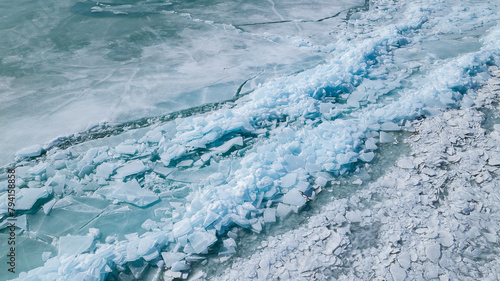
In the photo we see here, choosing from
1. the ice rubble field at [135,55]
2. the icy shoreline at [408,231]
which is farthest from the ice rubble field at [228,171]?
the ice rubble field at [135,55]

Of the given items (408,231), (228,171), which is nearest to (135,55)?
(228,171)

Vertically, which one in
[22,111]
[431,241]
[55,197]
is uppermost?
[22,111]

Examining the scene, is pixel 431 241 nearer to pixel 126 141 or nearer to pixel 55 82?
pixel 126 141

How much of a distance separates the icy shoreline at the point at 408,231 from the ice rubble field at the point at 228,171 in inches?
0.8

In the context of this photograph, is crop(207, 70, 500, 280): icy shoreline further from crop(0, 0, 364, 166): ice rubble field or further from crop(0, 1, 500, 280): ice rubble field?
crop(0, 0, 364, 166): ice rubble field

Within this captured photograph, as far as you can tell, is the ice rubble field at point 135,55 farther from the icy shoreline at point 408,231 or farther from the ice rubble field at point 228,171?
the icy shoreline at point 408,231

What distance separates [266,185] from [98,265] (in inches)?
45.1

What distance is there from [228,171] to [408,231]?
1279mm

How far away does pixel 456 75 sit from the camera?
3.62 meters

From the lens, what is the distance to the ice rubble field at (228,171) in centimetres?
205

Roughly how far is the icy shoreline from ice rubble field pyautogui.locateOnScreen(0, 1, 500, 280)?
0.07 feet

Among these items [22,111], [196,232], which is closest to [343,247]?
[196,232]

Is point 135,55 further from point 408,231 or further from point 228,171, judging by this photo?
point 408,231

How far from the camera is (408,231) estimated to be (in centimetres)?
214
